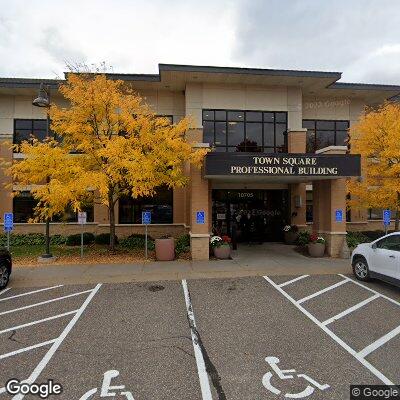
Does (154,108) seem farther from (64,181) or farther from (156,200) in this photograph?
(64,181)

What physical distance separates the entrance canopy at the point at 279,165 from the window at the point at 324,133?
25.4 ft

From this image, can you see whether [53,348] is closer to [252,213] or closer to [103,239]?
[103,239]

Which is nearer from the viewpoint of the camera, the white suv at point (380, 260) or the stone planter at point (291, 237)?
the white suv at point (380, 260)

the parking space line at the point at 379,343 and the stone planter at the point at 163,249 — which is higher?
the stone planter at the point at 163,249

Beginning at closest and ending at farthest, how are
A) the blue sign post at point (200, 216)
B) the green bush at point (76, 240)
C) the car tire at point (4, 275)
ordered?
1. the car tire at point (4, 275)
2. the blue sign post at point (200, 216)
3. the green bush at point (76, 240)

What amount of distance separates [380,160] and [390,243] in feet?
25.9

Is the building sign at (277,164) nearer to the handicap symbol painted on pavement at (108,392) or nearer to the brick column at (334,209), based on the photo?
the brick column at (334,209)

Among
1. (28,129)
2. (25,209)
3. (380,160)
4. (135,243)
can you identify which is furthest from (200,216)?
(28,129)

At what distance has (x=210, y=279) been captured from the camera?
424 inches

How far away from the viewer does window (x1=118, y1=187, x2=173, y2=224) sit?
20219mm

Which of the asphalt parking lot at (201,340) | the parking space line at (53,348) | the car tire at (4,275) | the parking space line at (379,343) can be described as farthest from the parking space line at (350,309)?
the car tire at (4,275)

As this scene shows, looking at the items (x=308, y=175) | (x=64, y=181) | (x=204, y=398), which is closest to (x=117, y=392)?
(x=204, y=398)

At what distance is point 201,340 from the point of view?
6160mm

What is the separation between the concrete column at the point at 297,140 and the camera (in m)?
19.5
